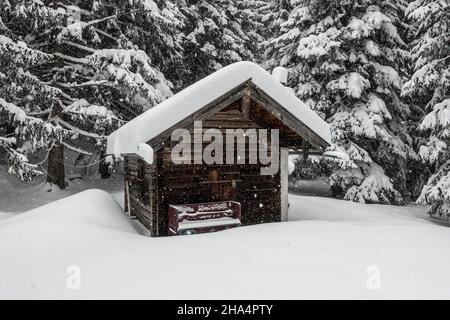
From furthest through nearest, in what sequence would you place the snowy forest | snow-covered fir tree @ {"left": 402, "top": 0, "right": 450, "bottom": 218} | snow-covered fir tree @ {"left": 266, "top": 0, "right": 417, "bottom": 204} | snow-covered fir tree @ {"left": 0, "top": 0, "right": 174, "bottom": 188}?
snow-covered fir tree @ {"left": 266, "top": 0, "right": 417, "bottom": 204}, snow-covered fir tree @ {"left": 0, "top": 0, "right": 174, "bottom": 188}, snow-covered fir tree @ {"left": 402, "top": 0, "right": 450, "bottom": 218}, the snowy forest

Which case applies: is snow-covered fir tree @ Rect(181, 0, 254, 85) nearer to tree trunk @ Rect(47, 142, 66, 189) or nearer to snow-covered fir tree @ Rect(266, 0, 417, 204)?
snow-covered fir tree @ Rect(266, 0, 417, 204)

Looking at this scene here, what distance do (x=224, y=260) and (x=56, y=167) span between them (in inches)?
464

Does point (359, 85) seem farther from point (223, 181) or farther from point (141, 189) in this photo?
point (141, 189)

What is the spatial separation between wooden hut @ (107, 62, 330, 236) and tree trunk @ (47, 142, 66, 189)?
5277 millimetres

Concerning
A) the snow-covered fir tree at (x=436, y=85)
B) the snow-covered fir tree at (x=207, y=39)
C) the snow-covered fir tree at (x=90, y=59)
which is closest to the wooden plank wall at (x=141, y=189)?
the snow-covered fir tree at (x=90, y=59)

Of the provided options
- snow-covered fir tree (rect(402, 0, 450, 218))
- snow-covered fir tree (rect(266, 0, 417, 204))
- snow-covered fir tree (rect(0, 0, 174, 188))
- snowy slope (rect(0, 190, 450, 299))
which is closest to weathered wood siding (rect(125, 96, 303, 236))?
snowy slope (rect(0, 190, 450, 299))

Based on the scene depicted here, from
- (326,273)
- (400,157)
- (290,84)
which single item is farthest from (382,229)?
(290,84)

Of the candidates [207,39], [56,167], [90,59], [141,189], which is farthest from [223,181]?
[207,39]

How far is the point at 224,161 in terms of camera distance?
34.2ft

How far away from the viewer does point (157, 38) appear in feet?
52.4

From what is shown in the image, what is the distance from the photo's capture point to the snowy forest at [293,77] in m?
13.1

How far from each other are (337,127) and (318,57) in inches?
125

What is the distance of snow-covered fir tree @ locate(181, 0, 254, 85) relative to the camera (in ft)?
65.0
